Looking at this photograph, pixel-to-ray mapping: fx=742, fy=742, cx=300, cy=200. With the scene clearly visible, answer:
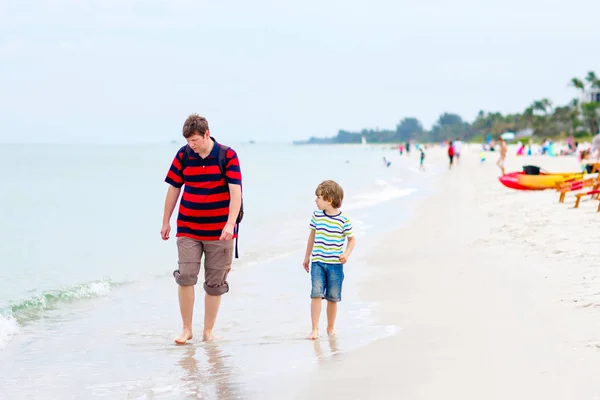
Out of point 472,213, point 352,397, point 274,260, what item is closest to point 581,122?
point 472,213

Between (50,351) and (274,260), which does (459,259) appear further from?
(50,351)

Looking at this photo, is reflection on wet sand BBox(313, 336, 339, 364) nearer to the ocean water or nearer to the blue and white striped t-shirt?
the ocean water

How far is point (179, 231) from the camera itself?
5.74m

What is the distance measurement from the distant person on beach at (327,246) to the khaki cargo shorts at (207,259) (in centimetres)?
64

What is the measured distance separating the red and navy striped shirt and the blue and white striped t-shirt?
0.72 meters

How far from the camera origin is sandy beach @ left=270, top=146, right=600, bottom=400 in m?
4.25

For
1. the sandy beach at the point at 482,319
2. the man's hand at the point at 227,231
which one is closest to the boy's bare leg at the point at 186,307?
the man's hand at the point at 227,231

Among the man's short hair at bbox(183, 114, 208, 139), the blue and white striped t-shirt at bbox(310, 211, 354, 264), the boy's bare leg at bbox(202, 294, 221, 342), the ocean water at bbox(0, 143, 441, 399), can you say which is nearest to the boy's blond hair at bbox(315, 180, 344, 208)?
the blue and white striped t-shirt at bbox(310, 211, 354, 264)

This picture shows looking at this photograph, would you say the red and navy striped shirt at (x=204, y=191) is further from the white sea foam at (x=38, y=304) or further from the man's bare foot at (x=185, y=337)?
the white sea foam at (x=38, y=304)

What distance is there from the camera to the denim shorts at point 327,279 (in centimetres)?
583

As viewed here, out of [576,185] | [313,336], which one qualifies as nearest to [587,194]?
[576,185]

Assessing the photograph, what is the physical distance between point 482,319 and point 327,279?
129 cm

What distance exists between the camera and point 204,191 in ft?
18.4

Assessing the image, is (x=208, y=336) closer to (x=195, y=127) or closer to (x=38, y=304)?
(x=195, y=127)
